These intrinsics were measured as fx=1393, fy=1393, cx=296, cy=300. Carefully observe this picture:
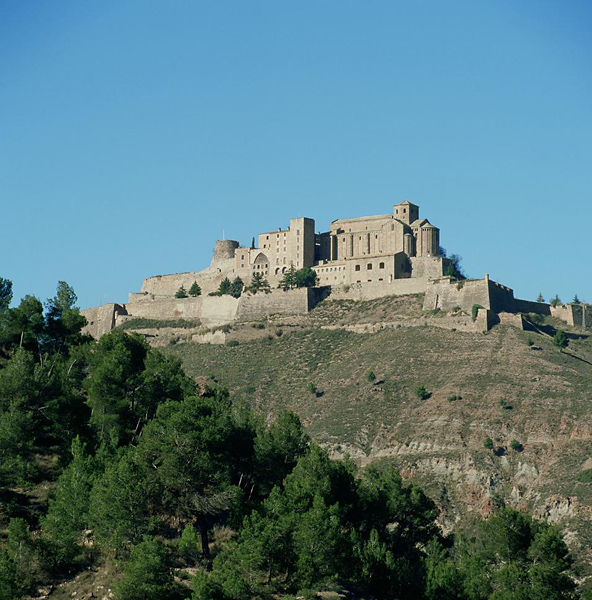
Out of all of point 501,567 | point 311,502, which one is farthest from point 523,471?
point 311,502

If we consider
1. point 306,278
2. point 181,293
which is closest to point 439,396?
point 306,278

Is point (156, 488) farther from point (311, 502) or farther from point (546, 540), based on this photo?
point (546, 540)

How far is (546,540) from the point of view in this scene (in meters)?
62.0

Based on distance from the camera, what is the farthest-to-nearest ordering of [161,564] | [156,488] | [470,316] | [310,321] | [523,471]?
[310,321] → [470,316] → [523,471] → [156,488] → [161,564]

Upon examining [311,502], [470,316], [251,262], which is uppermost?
[251,262]

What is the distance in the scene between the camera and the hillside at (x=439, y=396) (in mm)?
81000

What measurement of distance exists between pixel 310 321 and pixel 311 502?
50.0m

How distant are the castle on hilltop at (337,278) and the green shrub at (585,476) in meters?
22.9

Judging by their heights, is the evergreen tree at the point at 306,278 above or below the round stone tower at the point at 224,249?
below

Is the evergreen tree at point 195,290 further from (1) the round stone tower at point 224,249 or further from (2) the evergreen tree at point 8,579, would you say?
(2) the evergreen tree at point 8,579

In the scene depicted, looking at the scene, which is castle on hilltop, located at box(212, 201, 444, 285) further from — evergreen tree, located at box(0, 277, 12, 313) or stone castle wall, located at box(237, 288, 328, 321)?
evergreen tree, located at box(0, 277, 12, 313)

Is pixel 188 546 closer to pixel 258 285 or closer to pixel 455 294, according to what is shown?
pixel 455 294

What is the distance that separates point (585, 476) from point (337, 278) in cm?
3827

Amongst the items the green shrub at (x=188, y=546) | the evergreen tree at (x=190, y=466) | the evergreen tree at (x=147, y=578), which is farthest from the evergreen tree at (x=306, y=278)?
the evergreen tree at (x=147, y=578)
